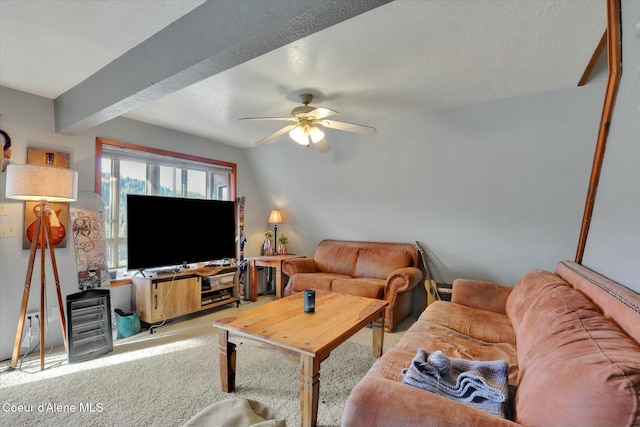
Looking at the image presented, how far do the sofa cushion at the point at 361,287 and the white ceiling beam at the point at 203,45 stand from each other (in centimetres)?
255

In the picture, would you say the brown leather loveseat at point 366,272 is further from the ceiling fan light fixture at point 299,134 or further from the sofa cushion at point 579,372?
the sofa cushion at point 579,372

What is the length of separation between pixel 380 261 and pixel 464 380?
2.62m

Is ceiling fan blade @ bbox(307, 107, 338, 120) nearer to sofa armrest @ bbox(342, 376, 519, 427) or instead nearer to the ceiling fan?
the ceiling fan

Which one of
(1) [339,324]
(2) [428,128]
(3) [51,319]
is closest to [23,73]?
(3) [51,319]

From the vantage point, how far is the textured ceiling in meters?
1.58

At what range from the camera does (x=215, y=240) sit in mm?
3830

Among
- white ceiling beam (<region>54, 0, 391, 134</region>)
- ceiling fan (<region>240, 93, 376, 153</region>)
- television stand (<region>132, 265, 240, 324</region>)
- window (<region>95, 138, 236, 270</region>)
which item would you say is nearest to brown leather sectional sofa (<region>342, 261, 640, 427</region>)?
white ceiling beam (<region>54, 0, 391, 134</region>)

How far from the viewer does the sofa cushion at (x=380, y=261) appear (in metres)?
3.61

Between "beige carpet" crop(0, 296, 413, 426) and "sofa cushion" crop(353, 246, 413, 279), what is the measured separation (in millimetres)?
1046

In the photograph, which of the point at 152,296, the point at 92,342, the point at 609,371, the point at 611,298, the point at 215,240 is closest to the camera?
the point at 609,371

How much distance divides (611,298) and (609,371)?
0.73 meters

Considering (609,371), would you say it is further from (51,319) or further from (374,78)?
(51,319)

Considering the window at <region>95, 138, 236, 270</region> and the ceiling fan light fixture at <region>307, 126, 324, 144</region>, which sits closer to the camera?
the ceiling fan light fixture at <region>307, 126, 324, 144</region>

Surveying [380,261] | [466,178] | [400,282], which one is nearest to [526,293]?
[400,282]
